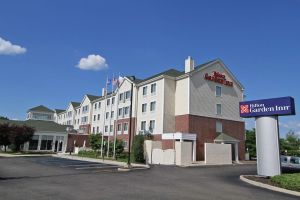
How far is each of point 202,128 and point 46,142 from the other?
36548 millimetres

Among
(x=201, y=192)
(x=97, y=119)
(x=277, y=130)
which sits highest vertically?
(x=97, y=119)

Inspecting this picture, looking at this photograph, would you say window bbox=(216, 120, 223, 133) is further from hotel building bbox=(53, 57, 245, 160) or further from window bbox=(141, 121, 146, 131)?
window bbox=(141, 121, 146, 131)

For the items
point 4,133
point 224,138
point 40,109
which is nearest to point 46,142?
point 4,133

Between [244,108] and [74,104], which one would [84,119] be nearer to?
[74,104]

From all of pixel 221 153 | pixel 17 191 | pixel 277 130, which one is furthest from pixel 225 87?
pixel 17 191

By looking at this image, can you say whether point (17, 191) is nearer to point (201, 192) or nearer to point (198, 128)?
point (201, 192)

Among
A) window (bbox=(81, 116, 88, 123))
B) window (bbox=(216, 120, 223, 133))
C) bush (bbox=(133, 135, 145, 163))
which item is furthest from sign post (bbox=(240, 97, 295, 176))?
window (bbox=(81, 116, 88, 123))

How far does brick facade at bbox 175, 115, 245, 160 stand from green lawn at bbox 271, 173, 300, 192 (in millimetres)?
21968

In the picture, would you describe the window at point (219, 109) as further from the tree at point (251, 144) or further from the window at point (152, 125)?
the tree at point (251, 144)

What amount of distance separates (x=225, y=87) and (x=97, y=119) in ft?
108

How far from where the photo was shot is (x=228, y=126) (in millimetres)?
46500

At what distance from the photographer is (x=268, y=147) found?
22.1m

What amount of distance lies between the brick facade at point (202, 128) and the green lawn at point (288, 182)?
2197 cm

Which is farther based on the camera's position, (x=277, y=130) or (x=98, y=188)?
(x=277, y=130)
